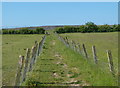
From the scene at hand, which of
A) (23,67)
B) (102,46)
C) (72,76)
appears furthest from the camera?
(102,46)

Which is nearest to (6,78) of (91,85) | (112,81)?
(91,85)

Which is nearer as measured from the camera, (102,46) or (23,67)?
(23,67)

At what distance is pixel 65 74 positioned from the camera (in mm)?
12547

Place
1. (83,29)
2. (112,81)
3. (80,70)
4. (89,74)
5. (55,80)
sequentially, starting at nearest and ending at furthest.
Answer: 1. (112,81)
2. (55,80)
3. (89,74)
4. (80,70)
5. (83,29)

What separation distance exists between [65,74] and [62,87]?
2746 mm

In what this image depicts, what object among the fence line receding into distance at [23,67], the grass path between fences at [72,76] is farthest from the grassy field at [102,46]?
the fence line receding into distance at [23,67]

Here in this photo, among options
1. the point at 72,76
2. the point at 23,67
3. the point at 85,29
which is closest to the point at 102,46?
the point at 72,76

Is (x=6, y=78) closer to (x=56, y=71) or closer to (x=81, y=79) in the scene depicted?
(x=56, y=71)

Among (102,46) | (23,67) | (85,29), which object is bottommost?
(102,46)

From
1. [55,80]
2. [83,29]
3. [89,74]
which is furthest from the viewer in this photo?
[83,29]

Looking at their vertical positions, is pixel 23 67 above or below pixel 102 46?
above

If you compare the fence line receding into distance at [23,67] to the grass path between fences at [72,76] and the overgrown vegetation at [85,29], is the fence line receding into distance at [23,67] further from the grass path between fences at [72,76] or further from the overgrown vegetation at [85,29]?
the overgrown vegetation at [85,29]

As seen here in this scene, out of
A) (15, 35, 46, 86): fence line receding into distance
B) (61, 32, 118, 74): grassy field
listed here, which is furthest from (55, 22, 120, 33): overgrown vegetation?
(15, 35, 46, 86): fence line receding into distance

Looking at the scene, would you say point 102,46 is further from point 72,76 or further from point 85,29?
point 85,29
